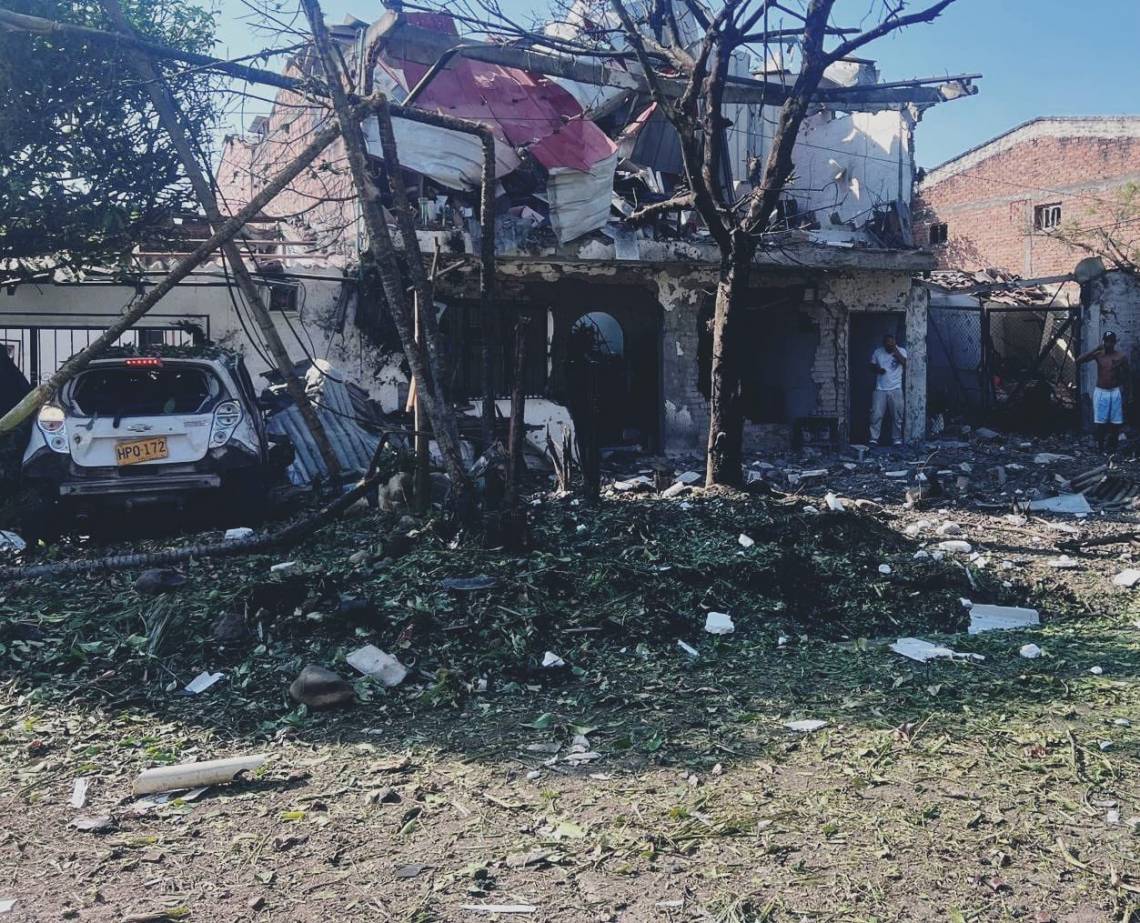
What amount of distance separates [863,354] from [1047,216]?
38.1 feet

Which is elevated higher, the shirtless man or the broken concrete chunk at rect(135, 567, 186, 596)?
the shirtless man

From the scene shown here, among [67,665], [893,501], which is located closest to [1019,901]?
[67,665]

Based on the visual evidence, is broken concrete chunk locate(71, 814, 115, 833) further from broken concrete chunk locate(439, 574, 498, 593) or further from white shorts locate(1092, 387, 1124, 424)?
white shorts locate(1092, 387, 1124, 424)

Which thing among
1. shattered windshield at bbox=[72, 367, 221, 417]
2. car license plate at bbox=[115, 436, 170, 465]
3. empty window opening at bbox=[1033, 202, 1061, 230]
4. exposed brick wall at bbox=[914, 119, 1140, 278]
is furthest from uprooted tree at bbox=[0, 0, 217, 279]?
empty window opening at bbox=[1033, 202, 1061, 230]

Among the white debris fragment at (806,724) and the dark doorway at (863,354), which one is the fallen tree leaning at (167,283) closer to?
the white debris fragment at (806,724)

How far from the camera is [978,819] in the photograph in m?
3.04

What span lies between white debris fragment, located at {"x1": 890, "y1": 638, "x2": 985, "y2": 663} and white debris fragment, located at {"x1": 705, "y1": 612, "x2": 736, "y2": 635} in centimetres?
85

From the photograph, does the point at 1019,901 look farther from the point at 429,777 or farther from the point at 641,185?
the point at 641,185

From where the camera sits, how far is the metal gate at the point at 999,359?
16266mm

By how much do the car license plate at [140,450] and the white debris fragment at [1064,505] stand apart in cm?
769

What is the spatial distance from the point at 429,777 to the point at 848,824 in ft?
4.75

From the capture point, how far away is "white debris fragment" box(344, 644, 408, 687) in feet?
14.5

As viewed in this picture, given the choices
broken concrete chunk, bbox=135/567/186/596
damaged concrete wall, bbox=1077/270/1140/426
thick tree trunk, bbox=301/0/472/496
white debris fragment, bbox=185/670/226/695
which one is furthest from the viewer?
damaged concrete wall, bbox=1077/270/1140/426

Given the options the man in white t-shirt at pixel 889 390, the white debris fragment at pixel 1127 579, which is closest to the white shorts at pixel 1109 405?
the man in white t-shirt at pixel 889 390
